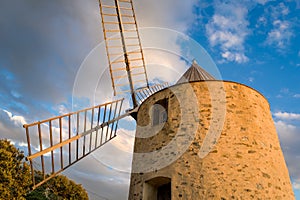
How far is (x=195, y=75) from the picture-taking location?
382 inches

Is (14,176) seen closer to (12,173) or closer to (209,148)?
(12,173)

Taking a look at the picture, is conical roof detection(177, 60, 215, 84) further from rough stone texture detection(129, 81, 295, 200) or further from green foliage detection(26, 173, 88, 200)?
green foliage detection(26, 173, 88, 200)

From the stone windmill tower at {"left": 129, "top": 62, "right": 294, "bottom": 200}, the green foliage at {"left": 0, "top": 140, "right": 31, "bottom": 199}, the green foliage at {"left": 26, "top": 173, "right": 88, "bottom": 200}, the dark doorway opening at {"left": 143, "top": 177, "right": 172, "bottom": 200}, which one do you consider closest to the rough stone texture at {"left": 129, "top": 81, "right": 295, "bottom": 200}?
the stone windmill tower at {"left": 129, "top": 62, "right": 294, "bottom": 200}

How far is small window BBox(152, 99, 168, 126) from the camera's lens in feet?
25.5

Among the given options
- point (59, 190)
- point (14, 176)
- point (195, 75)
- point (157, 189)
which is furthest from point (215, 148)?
point (59, 190)

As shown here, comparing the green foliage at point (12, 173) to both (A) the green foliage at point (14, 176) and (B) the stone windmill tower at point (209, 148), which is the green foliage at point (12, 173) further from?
(B) the stone windmill tower at point (209, 148)

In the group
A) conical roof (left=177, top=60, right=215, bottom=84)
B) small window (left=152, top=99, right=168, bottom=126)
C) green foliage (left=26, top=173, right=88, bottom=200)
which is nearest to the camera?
small window (left=152, top=99, right=168, bottom=126)

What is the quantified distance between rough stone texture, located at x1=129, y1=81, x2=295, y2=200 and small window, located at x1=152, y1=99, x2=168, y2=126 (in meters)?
0.18

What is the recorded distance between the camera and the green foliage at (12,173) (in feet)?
31.2

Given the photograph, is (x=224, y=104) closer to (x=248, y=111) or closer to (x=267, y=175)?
(x=248, y=111)

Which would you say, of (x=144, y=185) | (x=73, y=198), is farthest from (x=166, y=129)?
(x=73, y=198)

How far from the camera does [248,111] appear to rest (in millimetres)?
7012

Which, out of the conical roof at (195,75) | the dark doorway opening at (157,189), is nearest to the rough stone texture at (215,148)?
the dark doorway opening at (157,189)

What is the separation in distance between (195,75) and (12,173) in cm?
840
